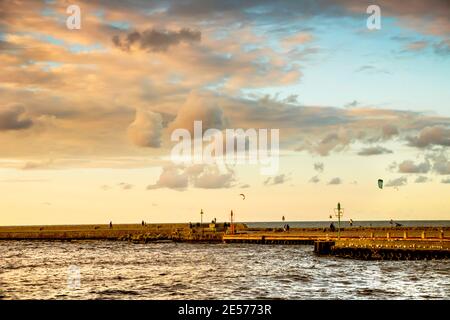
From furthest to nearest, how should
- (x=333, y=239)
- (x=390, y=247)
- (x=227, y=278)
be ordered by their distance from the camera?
(x=333, y=239), (x=390, y=247), (x=227, y=278)

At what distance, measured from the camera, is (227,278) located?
51.3m

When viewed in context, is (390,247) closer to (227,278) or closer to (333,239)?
(333,239)

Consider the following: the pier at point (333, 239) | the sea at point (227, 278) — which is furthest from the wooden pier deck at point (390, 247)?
the sea at point (227, 278)

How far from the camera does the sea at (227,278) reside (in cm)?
4169

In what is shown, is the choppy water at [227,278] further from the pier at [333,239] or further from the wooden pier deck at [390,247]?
the pier at [333,239]

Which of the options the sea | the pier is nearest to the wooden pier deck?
the pier

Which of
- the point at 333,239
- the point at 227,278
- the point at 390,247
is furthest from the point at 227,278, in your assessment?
the point at 333,239

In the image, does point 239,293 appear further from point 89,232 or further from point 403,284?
point 89,232

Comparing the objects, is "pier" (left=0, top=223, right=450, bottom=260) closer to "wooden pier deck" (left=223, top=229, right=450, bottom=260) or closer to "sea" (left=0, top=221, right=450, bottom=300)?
"wooden pier deck" (left=223, top=229, right=450, bottom=260)

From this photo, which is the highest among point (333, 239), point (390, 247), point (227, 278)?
point (333, 239)

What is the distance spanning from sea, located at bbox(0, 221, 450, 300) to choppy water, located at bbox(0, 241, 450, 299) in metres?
0.07
